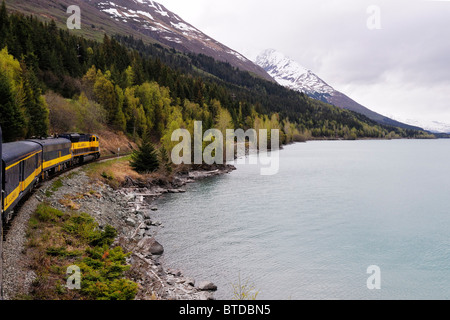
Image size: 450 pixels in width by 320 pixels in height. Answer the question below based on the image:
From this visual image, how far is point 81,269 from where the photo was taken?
47.9 feet

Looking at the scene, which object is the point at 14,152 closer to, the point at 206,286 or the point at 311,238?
the point at 206,286

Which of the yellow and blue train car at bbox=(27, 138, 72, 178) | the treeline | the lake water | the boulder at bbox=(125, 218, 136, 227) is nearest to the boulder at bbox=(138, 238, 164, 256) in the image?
the lake water

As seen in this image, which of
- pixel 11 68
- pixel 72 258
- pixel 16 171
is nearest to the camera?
pixel 72 258

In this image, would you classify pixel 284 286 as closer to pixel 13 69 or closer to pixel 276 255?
pixel 276 255

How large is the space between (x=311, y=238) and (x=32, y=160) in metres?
23.0

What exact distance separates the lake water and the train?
1010 centimetres

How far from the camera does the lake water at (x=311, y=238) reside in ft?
63.6

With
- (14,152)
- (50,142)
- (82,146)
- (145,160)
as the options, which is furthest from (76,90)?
(14,152)

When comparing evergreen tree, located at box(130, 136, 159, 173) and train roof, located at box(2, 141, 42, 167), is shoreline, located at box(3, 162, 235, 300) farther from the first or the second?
evergreen tree, located at box(130, 136, 159, 173)

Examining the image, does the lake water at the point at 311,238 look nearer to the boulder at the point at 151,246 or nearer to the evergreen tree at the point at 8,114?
the boulder at the point at 151,246

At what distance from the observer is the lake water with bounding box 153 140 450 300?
19.4 meters

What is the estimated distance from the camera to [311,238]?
88.9 ft

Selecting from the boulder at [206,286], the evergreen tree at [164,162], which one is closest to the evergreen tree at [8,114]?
the evergreen tree at [164,162]

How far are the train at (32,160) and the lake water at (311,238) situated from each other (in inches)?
398
